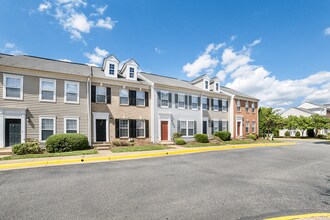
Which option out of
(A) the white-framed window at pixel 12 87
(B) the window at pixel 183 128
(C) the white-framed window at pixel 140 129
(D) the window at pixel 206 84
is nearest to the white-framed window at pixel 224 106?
(D) the window at pixel 206 84

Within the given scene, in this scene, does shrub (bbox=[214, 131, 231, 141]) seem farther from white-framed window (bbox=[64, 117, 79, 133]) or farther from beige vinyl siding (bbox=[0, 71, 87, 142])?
white-framed window (bbox=[64, 117, 79, 133])

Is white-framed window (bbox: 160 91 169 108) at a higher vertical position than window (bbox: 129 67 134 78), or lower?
lower

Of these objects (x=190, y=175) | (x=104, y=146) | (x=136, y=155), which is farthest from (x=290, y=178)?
(x=104, y=146)

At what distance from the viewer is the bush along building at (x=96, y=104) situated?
42.1 feet

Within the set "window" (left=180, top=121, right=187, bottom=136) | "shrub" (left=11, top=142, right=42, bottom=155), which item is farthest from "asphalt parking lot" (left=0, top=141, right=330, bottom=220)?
"window" (left=180, top=121, right=187, bottom=136)

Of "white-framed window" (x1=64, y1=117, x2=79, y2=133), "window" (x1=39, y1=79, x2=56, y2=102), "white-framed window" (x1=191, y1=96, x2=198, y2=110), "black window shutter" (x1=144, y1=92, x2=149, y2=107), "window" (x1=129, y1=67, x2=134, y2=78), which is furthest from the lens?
"white-framed window" (x1=191, y1=96, x2=198, y2=110)

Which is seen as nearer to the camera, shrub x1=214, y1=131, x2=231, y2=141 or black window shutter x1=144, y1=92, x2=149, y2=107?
black window shutter x1=144, y1=92, x2=149, y2=107

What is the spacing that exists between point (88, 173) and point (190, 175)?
4456 millimetres

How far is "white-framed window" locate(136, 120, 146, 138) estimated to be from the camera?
17.5m

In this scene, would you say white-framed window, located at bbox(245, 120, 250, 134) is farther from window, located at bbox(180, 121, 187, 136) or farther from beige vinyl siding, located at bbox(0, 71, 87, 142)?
beige vinyl siding, located at bbox(0, 71, 87, 142)

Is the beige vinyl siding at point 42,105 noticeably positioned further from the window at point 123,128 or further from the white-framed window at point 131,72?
the white-framed window at point 131,72

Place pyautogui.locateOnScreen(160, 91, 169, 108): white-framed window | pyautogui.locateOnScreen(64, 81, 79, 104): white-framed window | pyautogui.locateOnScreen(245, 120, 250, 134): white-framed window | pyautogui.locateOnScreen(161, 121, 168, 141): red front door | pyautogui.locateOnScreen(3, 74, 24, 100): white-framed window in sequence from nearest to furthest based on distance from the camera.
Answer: pyautogui.locateOnScreen(3, 74, 24, 100): white-framed window, pyautogui.locateOnScreen(64, 81, 79, 104): white-framed window, pyautogui.locateOnScreen(161, 121, 168, 141): red front door, pyautogui.locateOnScreen(160, 91, 169, 108): white-framed window, pyautogui.locateOnScreen(245, 120, 250, 134): white-framed window

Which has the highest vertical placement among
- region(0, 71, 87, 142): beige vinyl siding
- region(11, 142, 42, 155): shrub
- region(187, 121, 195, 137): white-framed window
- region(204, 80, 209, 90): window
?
region(204, 80, 209, 90): window

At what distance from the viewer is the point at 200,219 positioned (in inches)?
145
